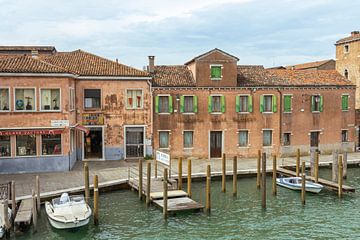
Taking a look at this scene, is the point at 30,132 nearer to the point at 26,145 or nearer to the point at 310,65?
the point at 26,145

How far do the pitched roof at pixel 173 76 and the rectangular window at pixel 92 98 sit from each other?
383 cm

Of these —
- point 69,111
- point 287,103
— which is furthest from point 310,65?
point 69,111

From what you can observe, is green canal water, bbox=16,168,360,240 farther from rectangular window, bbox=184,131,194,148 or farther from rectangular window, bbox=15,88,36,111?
rectangular window, bbox=184,131,194,148

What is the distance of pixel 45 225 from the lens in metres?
17.0

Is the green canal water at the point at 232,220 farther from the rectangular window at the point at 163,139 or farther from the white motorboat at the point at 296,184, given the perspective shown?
the rectangular window at the point at 163,139

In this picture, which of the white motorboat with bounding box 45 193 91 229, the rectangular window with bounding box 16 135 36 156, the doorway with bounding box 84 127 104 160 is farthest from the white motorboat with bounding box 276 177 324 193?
the rectangular window with bounding box 16 135 36 156

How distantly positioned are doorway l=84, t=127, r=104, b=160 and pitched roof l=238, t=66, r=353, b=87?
10212 mm

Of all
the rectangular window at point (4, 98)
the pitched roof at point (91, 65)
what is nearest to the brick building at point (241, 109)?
the pitched roof at point (91, 65)

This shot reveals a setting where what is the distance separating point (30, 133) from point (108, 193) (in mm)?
5722

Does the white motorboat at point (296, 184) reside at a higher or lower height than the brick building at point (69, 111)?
lower

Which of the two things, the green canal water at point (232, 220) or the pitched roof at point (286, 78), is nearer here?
the green canal water at point (232, 220)

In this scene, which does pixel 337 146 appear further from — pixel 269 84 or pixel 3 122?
pixel 3 122

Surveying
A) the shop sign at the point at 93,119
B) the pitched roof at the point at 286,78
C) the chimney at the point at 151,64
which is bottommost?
the shop sign at the point at 93,119

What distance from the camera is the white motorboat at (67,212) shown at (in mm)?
16172
